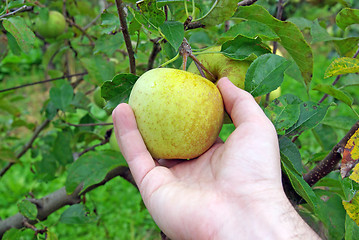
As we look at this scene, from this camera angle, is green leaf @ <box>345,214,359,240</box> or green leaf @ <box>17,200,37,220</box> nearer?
green leaf @ <box>345,214,359,240</box>

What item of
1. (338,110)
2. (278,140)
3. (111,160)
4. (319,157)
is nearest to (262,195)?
(278,140)

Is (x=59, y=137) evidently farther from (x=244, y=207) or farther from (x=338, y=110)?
(x=338, y=110)

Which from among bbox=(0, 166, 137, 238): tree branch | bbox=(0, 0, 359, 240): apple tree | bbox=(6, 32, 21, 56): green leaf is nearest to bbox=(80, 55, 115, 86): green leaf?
bbox=(0, 0, 359, 240): apple tree

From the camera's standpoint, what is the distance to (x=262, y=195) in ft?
2.24

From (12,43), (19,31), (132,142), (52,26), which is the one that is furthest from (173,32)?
(52,26)

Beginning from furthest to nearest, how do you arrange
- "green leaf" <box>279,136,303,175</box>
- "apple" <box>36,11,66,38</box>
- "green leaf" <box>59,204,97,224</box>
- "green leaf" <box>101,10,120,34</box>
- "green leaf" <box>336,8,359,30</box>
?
"apple" <box>36,11,66,38</box> < "green leaf" <box>59,204,97,224</box> < "green leaf" <box>101,10,120,34</box> < "green leaf" <box>336,8,359,30</box> < "green leaf" <box>279,136,303,175</box>

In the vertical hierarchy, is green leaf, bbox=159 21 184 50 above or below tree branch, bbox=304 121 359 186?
above

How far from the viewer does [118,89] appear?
83cm

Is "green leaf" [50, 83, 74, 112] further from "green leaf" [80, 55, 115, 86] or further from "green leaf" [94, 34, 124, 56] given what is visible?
"green leaf" [94, 34, 124, 56]

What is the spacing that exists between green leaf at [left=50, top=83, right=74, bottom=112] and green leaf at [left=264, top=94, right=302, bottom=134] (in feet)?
3.01

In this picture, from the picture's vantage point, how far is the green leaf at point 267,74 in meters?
0.75

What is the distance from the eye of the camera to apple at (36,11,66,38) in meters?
1.83

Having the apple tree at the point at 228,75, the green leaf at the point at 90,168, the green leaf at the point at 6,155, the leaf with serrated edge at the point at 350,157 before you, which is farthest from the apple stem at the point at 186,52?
the green leaf at the point at 6,155

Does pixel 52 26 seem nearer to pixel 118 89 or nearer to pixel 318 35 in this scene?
pixel 118 89
